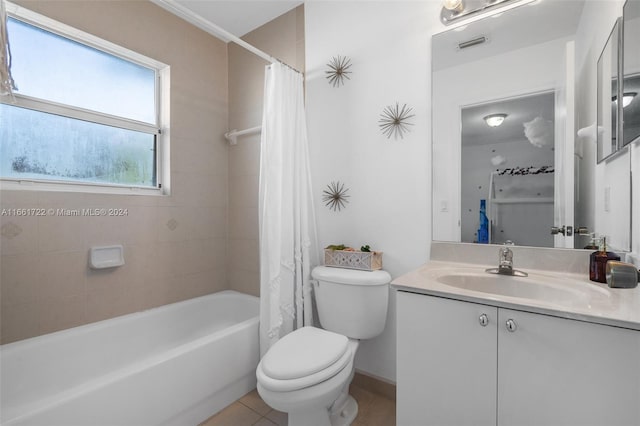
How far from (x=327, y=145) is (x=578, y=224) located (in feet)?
4.49

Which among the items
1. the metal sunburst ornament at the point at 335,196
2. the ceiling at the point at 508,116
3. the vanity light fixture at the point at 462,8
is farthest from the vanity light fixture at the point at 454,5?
the metal sunburst ornament at the point at 335,196

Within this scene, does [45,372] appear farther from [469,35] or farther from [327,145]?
[469,35]

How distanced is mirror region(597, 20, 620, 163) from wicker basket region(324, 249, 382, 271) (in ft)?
3.46

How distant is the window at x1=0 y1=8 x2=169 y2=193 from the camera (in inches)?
63.1

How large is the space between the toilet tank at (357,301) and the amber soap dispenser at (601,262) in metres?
0.83

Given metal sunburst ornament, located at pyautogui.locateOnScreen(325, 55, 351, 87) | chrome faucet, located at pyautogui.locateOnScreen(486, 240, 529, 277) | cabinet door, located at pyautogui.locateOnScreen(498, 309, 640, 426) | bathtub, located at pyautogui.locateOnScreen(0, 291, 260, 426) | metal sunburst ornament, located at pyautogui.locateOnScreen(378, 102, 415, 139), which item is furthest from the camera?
metal sunburst ornament, located at pyautogui.locateOnScreen(325, 55, 351, 87)

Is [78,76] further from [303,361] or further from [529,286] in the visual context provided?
[529,286]

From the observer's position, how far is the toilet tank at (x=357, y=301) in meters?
1.56

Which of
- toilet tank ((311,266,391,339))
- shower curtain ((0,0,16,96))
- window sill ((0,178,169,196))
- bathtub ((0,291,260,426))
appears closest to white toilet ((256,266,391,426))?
toilet tank ((311,266,391,339))

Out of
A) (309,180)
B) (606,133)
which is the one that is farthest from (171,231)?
(606,133)

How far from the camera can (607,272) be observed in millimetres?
1023

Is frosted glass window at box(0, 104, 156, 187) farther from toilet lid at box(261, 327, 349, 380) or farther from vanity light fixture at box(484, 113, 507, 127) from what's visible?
vanity light fixture at box(484, 113, 507, 127)

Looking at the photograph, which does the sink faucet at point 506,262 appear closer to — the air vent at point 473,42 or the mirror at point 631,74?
the mirror at point 631,74

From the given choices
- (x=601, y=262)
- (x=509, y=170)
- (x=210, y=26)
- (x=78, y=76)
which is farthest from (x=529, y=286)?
(x=78, y=76)
